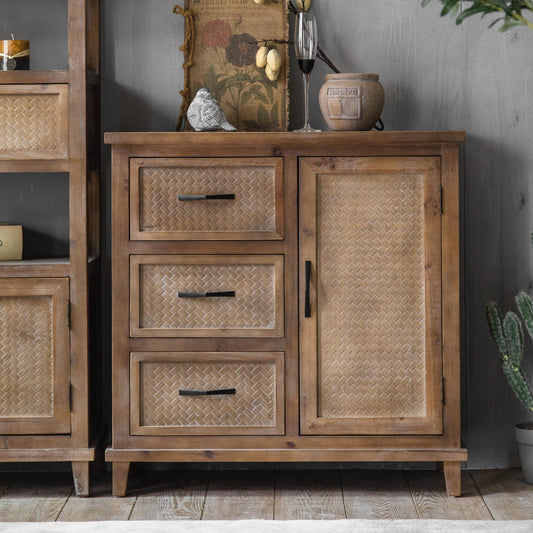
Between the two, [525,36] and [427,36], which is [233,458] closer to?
[427,36]

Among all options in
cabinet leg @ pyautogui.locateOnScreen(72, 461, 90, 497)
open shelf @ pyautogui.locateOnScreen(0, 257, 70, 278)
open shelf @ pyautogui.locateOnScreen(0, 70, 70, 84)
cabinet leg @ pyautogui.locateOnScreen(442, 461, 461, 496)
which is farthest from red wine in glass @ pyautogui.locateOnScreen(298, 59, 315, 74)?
cabinet leg @ pyautogui.locateOnScreen(72, 461, 90, 497)

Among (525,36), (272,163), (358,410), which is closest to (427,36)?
(525,36)

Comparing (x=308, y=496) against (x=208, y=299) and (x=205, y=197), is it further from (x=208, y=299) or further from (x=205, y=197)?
(x=205, y=197)

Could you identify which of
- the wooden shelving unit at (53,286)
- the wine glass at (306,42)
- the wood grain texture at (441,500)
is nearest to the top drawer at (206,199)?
the wooden shelving unit at (53,286)

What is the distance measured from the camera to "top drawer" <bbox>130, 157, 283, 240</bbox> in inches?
97.0

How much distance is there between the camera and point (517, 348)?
265 centimetres

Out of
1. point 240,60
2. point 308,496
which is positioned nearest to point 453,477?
point 308,496

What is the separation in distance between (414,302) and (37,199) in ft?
4.72

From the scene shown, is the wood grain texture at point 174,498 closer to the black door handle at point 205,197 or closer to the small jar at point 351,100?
the black door handle at point 205,197

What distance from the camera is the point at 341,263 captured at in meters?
2.49

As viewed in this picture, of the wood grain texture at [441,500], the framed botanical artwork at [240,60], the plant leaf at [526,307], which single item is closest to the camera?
the wood grain texture at [441,500]

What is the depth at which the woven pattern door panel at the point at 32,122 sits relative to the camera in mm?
2502

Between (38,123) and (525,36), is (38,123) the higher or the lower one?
the lower one

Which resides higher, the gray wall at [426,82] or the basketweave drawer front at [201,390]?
the gray wall at [426,82]
